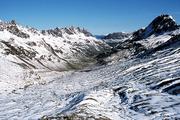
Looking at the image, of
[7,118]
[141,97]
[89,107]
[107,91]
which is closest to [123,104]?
[141,97]

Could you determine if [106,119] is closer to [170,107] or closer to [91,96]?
[170,107]

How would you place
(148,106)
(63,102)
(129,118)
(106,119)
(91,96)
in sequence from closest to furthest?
(106,119), (129,118), (148,106), (91,96), (63,102)

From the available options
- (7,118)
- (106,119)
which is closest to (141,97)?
(106,119)

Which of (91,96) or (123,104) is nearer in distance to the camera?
(123,104)

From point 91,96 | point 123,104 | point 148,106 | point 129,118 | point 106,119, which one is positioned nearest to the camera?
point 106,119

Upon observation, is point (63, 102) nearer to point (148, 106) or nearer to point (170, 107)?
point (148, 106)

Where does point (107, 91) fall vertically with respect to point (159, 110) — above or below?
above

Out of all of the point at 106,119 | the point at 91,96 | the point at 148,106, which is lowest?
the point at 106,119

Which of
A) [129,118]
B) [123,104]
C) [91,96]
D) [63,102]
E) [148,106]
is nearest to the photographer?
[129,118]

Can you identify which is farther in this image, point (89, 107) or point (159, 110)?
point (89, 107)
